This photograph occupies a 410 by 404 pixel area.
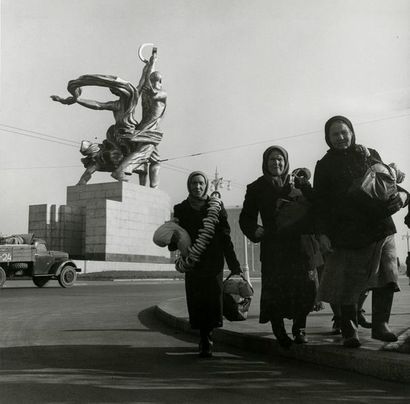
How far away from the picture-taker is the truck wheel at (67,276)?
19628 mm

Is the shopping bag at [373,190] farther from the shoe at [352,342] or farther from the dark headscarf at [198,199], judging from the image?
the dark headscarf at [198,199]

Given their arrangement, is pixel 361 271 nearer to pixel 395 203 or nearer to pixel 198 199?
pixel 395 203

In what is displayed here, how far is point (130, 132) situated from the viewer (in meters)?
32.0

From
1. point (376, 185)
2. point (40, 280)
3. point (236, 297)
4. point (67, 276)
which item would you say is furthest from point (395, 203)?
point (40, 280)

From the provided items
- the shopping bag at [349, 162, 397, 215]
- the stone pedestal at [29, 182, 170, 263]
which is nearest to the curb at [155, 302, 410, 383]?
the shopping bag at [349, 162, 397, 215]

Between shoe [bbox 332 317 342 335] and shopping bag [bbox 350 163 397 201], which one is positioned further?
shoe [bbox 332 317 342 335]

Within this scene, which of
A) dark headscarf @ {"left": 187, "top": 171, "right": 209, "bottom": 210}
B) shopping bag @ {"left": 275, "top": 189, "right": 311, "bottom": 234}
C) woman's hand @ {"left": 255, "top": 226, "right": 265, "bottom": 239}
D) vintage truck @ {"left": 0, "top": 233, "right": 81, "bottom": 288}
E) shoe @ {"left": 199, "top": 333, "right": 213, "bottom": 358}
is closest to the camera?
shopping bag @ {"left": 275, "top": 189, "right": 311, "bottom": 234}

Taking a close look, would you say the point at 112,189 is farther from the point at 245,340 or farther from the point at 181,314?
the point at 245,340

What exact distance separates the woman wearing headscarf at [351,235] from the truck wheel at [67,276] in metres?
16.1

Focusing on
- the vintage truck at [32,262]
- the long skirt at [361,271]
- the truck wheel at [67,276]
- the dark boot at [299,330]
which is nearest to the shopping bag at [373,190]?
the long skirt at [361,271]

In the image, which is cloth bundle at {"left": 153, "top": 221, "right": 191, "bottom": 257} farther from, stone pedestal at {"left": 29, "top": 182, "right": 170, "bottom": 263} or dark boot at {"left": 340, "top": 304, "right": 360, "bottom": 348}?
stone pedestal at {"left": 29, "top": 182, "right": 170, "bottom": 263}

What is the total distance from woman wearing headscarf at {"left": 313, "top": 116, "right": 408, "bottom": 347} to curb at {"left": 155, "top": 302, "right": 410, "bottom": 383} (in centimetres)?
23

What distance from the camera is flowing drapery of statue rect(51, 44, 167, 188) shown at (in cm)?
3181

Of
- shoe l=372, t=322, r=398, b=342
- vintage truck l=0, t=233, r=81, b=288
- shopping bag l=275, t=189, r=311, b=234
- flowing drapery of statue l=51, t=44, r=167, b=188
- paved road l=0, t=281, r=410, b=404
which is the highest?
A: flowing drapery of statue l=51, t=44, r=167, b=188
